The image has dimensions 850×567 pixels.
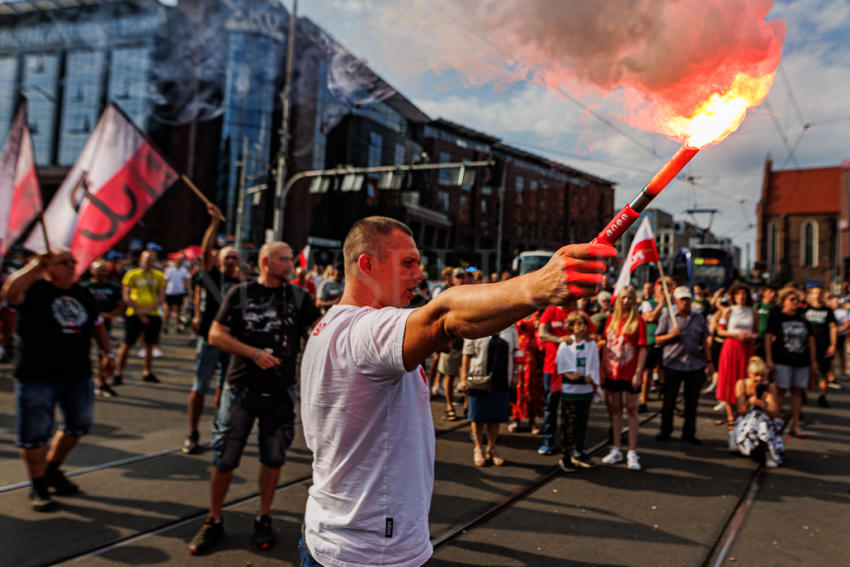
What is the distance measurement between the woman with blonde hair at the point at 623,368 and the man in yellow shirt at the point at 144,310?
279 inches

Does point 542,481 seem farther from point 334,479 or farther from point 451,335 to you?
point 451,335

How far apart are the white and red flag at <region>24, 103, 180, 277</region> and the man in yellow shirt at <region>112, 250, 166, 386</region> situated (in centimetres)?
321

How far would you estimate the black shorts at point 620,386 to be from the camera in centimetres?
618

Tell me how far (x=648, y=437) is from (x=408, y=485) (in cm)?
641

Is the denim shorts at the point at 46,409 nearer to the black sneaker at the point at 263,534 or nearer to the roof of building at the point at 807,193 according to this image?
the black sneaker at the point at 263,534

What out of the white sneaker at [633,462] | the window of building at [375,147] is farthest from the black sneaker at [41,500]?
the window of building at [375,147]

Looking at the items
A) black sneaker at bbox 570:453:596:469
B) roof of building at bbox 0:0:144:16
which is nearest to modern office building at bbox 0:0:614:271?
roof of building at bbox 0:0:144:16

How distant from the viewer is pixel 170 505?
14.6ft

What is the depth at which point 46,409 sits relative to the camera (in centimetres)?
438

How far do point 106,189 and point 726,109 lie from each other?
20.6ft

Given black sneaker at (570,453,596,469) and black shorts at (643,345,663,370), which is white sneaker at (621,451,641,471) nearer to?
black sneaker at (570,453,596,469)

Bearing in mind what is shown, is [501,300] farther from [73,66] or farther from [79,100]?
[73,66]

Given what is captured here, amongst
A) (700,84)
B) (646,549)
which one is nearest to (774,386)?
(646,549)

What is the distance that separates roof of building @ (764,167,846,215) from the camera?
65.4m
